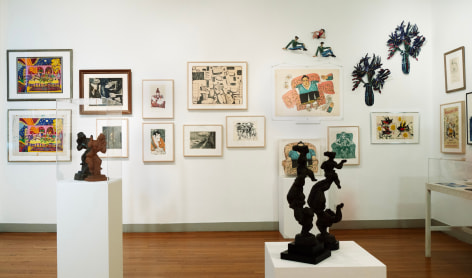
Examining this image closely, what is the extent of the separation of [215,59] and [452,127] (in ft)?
13.2

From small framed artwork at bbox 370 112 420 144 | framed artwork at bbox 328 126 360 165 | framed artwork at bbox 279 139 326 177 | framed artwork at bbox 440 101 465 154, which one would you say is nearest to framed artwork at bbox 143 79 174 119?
framed artwork at bbox 279 139 326 177

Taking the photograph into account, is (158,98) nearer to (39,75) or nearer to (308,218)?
(39,75)

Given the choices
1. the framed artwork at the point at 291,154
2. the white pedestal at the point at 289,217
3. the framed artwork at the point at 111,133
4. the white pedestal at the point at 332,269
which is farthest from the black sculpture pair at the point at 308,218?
the framed artwork at the point at 291,154

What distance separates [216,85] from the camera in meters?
5.67

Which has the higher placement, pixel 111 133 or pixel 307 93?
pixel 307 93

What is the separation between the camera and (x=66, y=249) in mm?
3211

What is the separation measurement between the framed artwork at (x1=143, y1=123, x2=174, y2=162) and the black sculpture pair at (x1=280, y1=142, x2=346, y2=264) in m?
3.61

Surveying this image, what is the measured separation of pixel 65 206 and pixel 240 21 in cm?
405

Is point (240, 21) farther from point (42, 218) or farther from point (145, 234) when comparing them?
point (42, 218)

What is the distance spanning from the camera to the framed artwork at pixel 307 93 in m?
5.70

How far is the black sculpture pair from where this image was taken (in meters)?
2.19

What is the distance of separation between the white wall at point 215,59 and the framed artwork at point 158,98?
111 mm

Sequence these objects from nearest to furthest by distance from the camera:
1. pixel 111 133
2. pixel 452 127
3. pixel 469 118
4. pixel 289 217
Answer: pixel 111 133, pixel 469 118, pixel 289 217, pixel 452 127

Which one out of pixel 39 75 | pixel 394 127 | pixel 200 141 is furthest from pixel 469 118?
pixel 39 75
